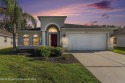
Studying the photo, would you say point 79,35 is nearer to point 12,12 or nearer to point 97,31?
point 97,31

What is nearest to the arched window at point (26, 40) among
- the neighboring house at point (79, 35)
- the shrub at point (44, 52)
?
the neighboring house at point (79, 35)

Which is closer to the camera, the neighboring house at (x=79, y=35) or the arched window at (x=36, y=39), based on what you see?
the neighboring house at (x=79, y=35)

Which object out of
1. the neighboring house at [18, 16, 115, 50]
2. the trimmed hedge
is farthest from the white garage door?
the trimmed hedge

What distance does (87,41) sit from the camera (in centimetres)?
2617

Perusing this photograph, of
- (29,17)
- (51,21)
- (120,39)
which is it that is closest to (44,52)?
(51,21)

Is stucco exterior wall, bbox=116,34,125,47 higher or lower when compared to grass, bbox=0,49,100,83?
higher

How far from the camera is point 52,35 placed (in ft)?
89.9

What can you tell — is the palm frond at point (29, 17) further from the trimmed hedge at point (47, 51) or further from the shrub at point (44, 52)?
the shrub at point (44, 52)

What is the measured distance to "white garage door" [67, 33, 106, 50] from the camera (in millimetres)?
26141

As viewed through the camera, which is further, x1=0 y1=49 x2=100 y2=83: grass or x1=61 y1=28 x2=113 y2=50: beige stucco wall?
x1=61 y1=28 x2=113 y2=50: beige stucco wall

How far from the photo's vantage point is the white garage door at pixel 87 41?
26.1 meters

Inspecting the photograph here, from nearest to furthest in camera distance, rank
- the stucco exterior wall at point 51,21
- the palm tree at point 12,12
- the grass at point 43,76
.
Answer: the grass at point 43,76, the palm tree at point 12,12, the stucco exterior wall at point 51,21

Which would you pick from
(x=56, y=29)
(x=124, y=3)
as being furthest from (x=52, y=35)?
(x=124, y=3)

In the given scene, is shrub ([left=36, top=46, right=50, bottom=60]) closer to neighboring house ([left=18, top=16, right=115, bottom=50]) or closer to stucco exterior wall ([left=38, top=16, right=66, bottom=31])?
neighboring house ([left=18, top=16, right=115, bottom=50])
